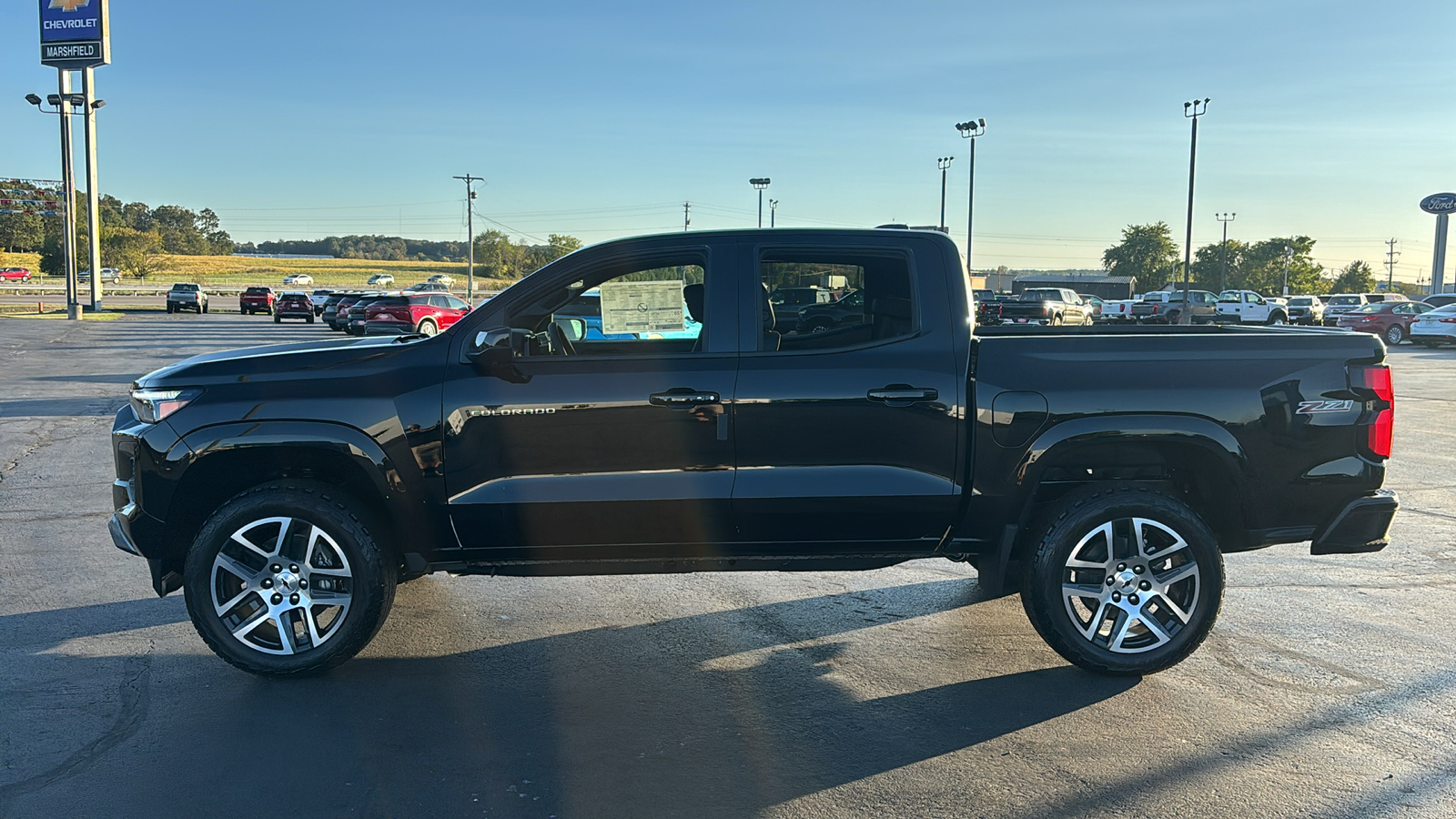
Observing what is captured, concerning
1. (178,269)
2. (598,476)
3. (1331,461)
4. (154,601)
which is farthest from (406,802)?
(178,269)

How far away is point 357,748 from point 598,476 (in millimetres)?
1422

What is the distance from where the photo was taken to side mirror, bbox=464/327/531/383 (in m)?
4.54

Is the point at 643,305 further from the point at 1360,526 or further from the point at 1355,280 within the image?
the point at 1355,280

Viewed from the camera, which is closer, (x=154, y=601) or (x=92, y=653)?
(x=92, y=653)

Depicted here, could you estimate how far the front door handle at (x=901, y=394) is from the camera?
181 inches

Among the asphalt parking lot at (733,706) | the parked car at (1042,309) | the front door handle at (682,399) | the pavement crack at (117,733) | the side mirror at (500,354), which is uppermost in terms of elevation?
the parked car at (1042,309)

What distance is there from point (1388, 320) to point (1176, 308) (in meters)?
14.7

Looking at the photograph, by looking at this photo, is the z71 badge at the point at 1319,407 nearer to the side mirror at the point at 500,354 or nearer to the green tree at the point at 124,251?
the side mirror at the point at 500,354

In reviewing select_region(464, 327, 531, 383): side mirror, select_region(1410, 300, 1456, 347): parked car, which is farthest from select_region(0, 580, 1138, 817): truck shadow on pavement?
select_region(1410, 300, 1456, 347): parked car

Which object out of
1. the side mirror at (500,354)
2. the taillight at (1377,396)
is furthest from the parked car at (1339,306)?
the side mirror at (500,354)

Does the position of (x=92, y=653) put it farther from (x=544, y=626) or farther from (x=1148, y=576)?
(x=1148, y=576)

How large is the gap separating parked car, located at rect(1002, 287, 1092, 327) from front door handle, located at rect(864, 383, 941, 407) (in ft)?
110

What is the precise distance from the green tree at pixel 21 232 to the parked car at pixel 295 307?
299ft

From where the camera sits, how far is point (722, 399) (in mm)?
4590
